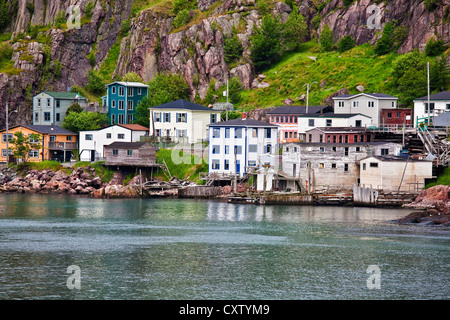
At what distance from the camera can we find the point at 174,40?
472 ft

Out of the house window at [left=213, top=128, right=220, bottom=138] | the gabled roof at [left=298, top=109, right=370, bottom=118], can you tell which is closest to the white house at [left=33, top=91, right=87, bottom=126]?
the house window at [left=213, top=128, right=220, bottom=138]

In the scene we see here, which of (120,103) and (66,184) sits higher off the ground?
(120,103)

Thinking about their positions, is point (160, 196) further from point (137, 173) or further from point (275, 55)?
point (275, 55)

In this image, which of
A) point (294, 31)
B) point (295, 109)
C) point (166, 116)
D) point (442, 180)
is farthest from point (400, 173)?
point (294, 31)

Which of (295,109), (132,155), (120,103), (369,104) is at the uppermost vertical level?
(120,103)

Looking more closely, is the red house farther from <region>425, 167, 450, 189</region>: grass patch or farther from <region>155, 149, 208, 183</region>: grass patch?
<region>155, 149, 208, 183</region>: grass patch

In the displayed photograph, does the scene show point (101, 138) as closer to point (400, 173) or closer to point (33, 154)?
point (33, 154)

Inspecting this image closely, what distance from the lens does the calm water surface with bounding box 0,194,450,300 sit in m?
50.2

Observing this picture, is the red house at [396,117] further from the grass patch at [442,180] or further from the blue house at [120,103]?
the blue house at [120,103]

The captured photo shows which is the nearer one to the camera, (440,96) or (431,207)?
(431,207)

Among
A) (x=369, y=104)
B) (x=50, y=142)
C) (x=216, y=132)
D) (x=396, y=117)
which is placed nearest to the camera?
(x=216, y=132)

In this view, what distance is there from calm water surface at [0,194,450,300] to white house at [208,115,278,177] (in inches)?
612

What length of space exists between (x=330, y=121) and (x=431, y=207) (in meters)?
27.4

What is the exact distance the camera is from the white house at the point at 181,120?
118750 millimetres
